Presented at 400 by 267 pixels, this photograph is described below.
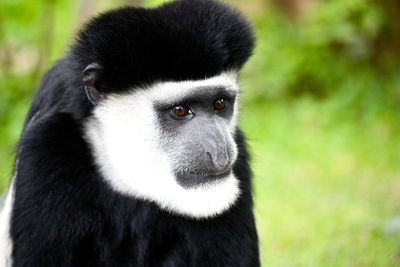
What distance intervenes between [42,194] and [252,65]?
4.74m

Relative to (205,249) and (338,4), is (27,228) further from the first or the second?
(338,4)

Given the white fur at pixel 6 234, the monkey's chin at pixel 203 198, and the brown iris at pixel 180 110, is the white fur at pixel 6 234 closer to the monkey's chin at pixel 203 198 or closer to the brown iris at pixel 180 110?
the monkey's chin at pixel 203 198

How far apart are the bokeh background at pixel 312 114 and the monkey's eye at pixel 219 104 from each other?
750 mm

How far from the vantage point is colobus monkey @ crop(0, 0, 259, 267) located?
7.86 feet

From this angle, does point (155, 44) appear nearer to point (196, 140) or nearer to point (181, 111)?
point (181, 111)

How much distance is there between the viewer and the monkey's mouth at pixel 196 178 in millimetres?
2430

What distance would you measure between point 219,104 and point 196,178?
341 mm

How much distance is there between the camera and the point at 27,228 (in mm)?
2479

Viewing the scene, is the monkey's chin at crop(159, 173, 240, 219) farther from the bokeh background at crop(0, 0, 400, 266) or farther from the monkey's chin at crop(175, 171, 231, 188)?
the bokeh background at crop(0, 0, 400, 266)

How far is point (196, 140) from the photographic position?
2418 millimetres

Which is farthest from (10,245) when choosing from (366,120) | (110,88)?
(366,120)

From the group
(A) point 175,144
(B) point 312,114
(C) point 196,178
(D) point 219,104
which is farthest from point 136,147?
(B) point 312,114

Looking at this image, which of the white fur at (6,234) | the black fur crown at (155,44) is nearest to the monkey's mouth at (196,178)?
the black fur crown at (155,44)

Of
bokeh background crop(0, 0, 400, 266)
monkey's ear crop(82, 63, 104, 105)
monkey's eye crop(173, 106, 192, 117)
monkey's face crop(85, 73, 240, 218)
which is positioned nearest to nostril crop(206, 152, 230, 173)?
monkey's face crop(85, 73, 240, 218)
